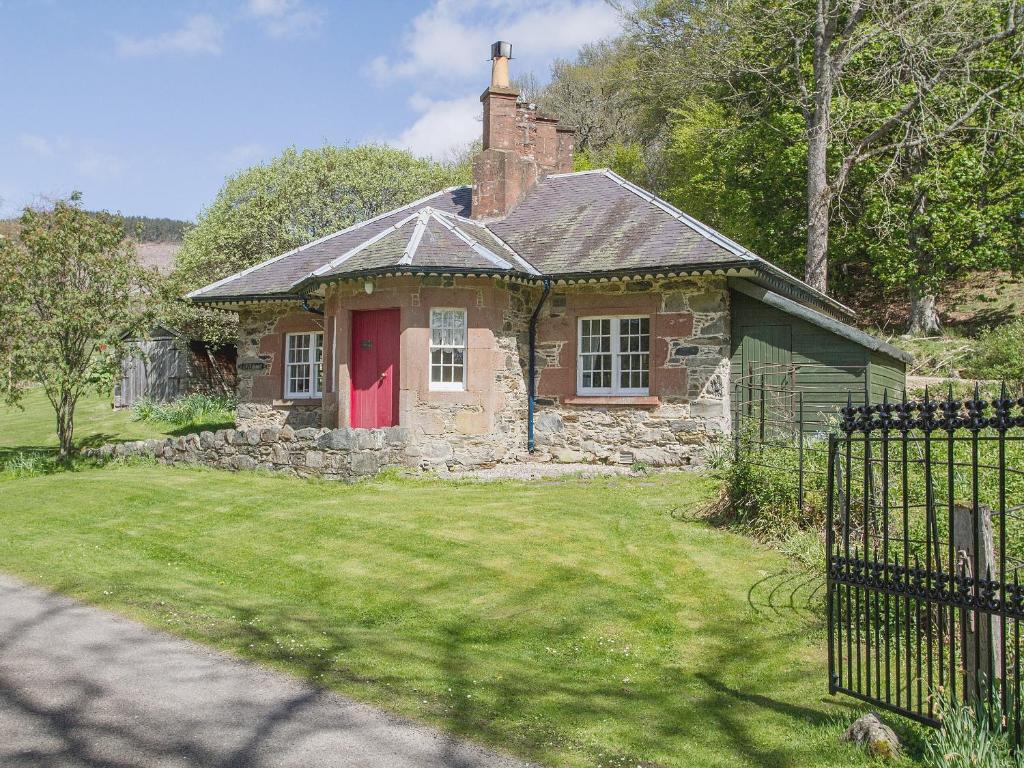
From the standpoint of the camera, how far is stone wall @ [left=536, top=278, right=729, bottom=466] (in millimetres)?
15695

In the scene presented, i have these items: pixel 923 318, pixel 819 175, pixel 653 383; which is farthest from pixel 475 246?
pixel 923 318

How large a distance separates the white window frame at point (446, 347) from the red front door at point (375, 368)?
63 cm

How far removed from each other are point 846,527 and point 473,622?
3550mm

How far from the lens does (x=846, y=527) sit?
18.9 ft

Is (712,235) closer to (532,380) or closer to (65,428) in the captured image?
(532,380)

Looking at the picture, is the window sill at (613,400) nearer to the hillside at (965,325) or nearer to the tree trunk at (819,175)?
the tree trunk at (819,175)

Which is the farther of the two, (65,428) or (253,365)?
(253,365)

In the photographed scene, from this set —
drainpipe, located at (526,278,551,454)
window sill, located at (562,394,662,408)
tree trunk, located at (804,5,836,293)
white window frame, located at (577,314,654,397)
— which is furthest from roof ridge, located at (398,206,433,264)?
tree trunk, located at (804,5,836,293)

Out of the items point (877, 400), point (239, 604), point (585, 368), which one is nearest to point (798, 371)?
point (877, 400)

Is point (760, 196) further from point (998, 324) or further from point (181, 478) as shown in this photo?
point (181, 478)

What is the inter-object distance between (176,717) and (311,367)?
14.4 m

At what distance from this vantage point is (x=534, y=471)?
15688 millimetres

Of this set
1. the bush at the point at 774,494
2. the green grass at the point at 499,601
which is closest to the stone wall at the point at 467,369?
the green grass at the point at 499,601

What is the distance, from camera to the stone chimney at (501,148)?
63.3 ft
